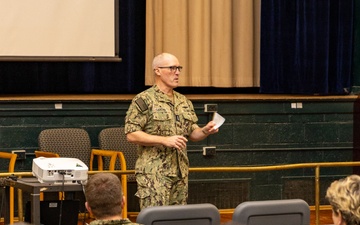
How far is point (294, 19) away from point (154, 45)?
67.7 inches

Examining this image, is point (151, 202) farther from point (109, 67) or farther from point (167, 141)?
point (109, 67)

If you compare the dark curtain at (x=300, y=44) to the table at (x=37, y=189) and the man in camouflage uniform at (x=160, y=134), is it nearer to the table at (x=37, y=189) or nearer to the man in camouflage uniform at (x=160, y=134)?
the man in camouflage uniform at (x=160, y=134)

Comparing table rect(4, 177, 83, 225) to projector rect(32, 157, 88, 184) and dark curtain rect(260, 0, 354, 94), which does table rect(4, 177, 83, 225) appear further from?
dark curtain rect(260, 0, 354, 94)

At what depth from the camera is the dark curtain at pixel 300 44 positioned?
1033 cm

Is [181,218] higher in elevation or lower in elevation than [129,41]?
lower

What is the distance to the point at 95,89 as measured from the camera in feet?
32.8

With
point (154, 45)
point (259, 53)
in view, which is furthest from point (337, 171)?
point (154, 45)

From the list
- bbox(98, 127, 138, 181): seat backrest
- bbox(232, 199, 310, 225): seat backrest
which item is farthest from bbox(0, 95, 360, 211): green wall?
bbox(232, 199, 310, 225): seat backrest

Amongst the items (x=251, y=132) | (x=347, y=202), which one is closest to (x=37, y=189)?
(x=347, y=202)

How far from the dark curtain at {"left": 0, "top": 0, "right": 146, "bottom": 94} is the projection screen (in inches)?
5.9

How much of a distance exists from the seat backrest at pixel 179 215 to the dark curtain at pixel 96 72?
17.3 ft

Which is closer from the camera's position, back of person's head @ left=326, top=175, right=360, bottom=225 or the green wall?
back of person's head @ left=326, top=175, right=360, bottom=225

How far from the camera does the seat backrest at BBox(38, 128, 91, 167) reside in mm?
9031

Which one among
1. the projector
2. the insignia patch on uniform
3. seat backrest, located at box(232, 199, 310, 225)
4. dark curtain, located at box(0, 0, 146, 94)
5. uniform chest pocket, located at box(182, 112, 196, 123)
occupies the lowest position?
seat backrest, located at box(232, 199, 310, 225)
